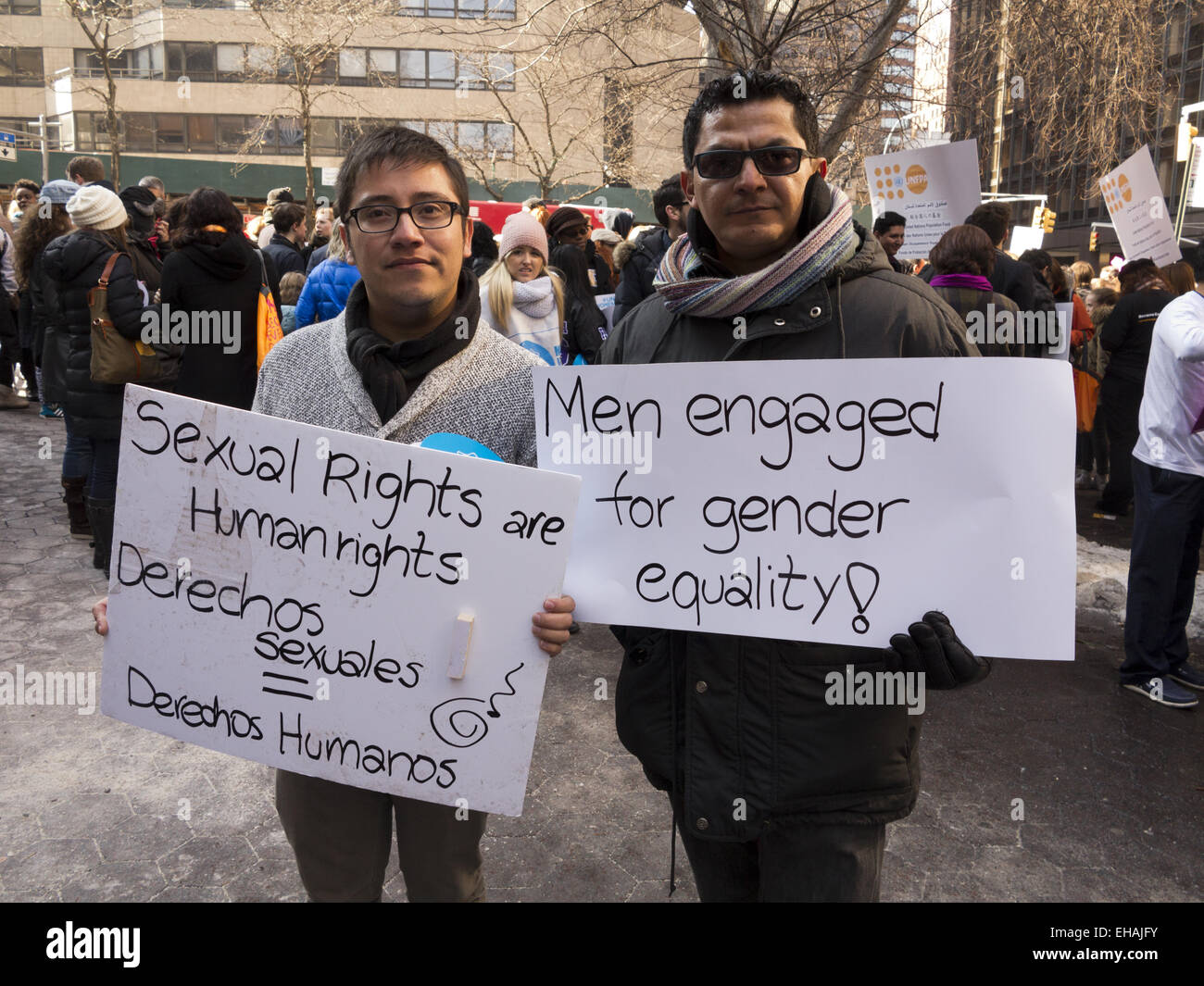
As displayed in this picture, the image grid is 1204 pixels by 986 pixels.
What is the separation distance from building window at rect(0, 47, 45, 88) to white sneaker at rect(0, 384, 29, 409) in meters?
39.0

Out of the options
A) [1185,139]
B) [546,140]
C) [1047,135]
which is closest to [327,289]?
[1047,135]

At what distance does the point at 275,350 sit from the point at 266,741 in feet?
2.77

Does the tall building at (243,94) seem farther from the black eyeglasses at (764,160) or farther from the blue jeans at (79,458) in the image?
the black eyeglasses at (764,160)

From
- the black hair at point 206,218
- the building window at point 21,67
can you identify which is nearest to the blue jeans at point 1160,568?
the black hair at point 206,218

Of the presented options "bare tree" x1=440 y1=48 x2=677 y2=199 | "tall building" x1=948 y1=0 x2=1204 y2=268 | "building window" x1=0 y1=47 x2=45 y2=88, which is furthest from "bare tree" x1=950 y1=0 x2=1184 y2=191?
"building window" x1=0 y1=47 x2=45 y2=88

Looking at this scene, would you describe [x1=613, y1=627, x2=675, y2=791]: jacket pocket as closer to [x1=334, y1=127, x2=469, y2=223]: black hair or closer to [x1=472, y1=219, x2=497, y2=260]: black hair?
[x1=334, y1=127, x2=469, y2=223]: black hair

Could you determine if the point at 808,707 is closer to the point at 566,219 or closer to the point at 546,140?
the point at 566,219

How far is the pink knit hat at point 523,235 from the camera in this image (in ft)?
16.5

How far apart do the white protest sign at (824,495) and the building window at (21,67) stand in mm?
50114

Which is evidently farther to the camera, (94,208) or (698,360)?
(94,208)

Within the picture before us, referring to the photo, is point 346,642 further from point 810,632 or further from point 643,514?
point 810,632

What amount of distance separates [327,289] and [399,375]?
3.47 metres

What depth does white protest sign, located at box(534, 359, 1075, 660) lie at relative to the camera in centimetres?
163

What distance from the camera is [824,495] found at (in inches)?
69.2
